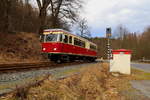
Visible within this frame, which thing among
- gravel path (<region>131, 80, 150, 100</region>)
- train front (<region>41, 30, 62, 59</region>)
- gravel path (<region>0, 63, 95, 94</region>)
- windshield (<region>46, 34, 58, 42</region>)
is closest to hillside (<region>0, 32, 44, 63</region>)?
train front (<region>41, 30, 62, 59</region>)

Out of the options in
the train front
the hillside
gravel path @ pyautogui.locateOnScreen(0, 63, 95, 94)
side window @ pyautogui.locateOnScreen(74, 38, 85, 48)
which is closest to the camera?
gravel path @ pyautogui.locateOnScreen(0, 63, 95, 94)

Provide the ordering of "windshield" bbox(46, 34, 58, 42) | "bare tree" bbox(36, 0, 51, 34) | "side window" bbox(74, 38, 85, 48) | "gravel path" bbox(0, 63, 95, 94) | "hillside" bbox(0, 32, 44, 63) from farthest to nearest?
"bare tree" bbox(36, 0, 51, 34), "side window" bbox(74, 38, 85, 48), "hillside" bbox(0, 32, 44, 63), "windshield" bbox(46, 34, 58, 42), "gravel path" bbox(0, 63, 95, 94)

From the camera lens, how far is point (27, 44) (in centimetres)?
2652

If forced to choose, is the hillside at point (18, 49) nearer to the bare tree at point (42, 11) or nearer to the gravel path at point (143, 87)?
the bare tree at point (42, 11)

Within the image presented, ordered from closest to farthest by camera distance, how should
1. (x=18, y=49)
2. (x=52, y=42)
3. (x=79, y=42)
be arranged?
(x=52, y=42) < (x=18, y=49) < (x=79, y=42)

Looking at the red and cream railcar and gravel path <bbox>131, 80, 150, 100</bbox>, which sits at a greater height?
the red and cream railcar

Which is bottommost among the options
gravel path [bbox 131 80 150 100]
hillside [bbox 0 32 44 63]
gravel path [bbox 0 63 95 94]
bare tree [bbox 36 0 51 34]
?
gravel path [bbox 131 80 150 100]

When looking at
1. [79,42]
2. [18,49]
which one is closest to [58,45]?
[79,42]

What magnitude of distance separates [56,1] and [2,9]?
12511 mm

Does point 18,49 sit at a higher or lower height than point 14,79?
higher

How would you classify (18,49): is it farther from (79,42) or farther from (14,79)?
(14,79)

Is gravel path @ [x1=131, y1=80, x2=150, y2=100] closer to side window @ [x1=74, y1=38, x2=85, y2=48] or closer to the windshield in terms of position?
the windshield

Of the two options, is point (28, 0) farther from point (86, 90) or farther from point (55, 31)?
point (86, 90)

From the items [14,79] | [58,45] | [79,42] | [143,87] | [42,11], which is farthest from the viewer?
[42,11]
